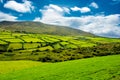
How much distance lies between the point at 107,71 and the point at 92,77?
9.66 ft

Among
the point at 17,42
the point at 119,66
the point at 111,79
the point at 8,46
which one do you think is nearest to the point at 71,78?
the point at 111,79

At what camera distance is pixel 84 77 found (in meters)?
24.4

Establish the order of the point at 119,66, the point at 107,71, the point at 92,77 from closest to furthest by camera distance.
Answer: the point at 92,77 → the point at 107,71 → the point at 119,66

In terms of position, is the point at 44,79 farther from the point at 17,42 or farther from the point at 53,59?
the point at 17,42

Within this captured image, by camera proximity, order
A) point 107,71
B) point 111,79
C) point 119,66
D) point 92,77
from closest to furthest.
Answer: point 111,79
point 92,77
point 107,71
point 119,66

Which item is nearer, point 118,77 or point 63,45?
point 118,77

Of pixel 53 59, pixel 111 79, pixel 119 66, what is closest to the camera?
pixel 111 79

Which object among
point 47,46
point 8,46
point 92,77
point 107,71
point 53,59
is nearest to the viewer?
point 92,77

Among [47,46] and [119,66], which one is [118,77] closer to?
[119,66]

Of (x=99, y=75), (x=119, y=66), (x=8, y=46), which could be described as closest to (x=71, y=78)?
(x=99, y=75)

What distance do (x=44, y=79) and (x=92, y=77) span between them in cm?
636

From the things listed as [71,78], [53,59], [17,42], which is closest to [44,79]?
[71,78]

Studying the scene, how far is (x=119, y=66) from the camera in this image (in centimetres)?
2770

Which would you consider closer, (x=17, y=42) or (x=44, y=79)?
(x=44, y=79)
